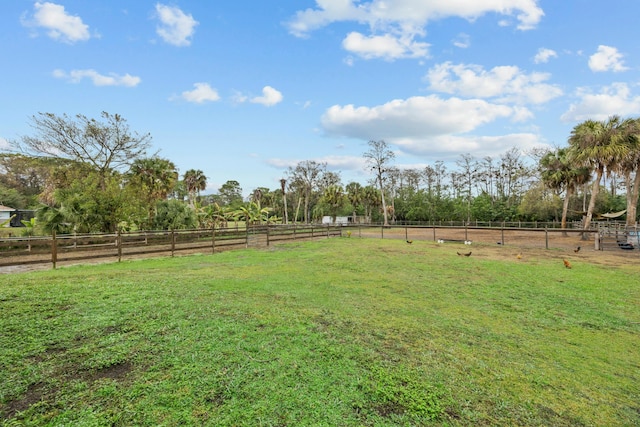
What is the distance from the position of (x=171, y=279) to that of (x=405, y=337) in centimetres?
484

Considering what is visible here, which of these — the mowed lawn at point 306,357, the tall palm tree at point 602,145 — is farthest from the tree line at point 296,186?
the mowed lawn at point 306,357

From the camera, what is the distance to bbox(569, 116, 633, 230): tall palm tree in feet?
54.8

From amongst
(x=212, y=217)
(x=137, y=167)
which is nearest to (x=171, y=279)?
(x=137, y=167)

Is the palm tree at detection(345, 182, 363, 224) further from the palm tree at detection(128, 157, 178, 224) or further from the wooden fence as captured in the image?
the palm tree at detection(128, 157, 178, 224)

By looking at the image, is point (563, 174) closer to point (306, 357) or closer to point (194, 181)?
point (306, 357)

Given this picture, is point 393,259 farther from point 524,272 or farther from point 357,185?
point 357,185

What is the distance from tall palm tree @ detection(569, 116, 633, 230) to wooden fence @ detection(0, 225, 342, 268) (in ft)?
54.4

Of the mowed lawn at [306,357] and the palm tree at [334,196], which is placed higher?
the palm tree at [334,196]

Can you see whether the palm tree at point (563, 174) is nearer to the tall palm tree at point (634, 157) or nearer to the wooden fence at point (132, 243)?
the tall palm tree at point (634, 157)

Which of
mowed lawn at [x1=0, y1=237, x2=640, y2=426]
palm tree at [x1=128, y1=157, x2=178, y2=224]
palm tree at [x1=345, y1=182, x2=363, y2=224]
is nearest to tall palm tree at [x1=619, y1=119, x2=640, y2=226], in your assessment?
mowed lawn at [x1=0, y1=237, x2=640, y2=426]

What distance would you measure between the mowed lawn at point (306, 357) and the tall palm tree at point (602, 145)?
16.8m

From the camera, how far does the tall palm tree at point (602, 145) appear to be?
16.7 meters

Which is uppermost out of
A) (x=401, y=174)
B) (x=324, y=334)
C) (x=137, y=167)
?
(x=401, y=174)

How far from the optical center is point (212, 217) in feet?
85.6
